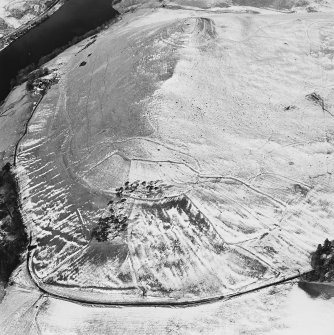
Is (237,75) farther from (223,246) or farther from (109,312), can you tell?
(109,312)

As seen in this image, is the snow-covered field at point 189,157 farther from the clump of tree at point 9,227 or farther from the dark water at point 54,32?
the dark water at point 54,32

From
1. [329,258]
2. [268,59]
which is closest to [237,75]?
[268,59]

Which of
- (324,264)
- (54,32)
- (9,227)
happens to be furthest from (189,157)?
(54,32)

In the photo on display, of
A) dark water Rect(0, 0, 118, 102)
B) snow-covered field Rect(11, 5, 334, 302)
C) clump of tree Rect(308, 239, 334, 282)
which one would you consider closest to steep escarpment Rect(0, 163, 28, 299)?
snow-covered field Rect(11, 5, 334, 302)

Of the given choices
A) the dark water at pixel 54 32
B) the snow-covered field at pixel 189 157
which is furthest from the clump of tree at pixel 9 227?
the dark water at pixel 54 32

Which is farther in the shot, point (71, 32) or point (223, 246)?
point (71, 32)

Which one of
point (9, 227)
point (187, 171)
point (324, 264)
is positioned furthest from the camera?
point (9, 227)

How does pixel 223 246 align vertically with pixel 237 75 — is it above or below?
below

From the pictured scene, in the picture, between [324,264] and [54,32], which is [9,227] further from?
[54,32]
